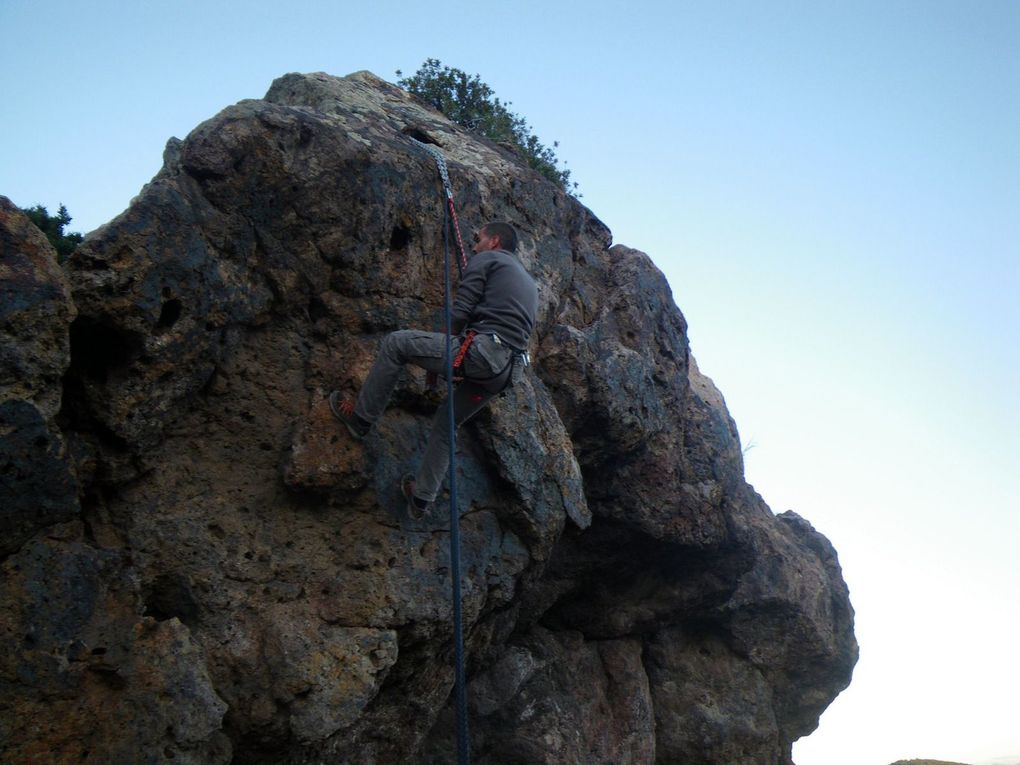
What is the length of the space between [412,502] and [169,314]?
98.1 inches

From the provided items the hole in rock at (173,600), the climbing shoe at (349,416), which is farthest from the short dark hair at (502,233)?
the hole in rock at (173,600)

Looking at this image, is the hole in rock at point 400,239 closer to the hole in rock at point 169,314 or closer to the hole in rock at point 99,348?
the hole in rock at point 169,314

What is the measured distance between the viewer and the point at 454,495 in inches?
250

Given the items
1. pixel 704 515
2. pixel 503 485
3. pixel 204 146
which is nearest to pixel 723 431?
pixel 704 515

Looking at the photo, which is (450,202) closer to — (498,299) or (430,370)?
(498,299)

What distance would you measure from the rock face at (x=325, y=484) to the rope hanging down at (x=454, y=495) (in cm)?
21

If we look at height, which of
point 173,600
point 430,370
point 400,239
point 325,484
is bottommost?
point 173,600

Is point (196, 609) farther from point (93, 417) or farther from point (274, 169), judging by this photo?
point (274, 169)

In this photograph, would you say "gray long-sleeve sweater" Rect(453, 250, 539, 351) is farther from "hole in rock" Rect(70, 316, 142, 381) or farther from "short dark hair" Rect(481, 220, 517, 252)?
"hole in rock" Rect(70, 316, 142, 381)

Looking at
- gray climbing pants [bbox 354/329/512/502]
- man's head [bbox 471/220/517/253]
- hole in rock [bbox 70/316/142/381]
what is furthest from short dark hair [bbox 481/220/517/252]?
hole in rock [bbox 70/316/142/381]

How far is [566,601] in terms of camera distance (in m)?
11.3

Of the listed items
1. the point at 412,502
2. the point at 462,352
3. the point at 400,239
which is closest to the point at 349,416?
the point at 412,502

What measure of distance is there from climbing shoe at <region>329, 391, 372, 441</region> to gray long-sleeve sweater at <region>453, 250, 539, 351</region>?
122 centimetres

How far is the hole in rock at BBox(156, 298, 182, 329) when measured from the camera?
7129mm
